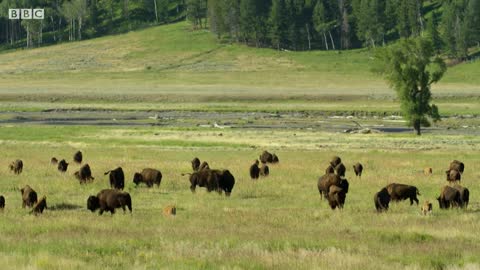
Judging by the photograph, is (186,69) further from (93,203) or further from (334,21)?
(93,203)

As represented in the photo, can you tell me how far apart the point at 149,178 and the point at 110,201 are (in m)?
7.09

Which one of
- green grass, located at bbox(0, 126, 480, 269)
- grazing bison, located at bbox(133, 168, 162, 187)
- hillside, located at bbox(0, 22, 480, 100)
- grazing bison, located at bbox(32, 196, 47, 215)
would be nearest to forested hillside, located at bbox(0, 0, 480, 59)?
hillside, located at bbox(0, 22, 480, 100)

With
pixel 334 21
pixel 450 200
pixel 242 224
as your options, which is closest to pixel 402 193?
pixel 450 200

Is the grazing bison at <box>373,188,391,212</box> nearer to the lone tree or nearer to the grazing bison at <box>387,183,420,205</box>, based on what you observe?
the grazing bison at <box>387,183,420,205</box>

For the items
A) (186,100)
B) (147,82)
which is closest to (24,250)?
(186,100)

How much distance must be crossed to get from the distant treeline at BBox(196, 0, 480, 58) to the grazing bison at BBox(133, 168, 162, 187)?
136695 mm

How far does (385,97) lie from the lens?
115 meters

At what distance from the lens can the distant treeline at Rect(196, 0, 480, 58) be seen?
164588 millimetres

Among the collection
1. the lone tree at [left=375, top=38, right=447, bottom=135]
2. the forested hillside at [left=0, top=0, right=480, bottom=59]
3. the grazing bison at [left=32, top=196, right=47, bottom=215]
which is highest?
the forested hillside at [left=0, top=0, right=480, bottom=59]

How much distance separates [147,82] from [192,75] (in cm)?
1209

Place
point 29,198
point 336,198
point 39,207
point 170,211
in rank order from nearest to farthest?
point 39,207, point 170,211, point 29,198, point 336,198

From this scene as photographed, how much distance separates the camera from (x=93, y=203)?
22359mm

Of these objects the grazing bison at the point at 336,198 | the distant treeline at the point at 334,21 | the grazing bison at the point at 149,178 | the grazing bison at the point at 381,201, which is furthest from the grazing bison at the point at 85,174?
the distant treeline at the point at 334,21

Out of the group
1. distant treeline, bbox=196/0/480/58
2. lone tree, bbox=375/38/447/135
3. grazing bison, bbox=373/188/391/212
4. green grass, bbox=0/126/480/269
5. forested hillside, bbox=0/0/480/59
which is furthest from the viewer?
distant treeline, bbox=196/0/480/58
